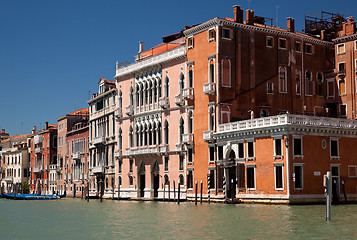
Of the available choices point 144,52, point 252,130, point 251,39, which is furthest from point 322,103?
point 144,52

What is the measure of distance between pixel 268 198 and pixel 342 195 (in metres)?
5.00

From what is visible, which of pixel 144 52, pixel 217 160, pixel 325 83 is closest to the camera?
pixel 217 160

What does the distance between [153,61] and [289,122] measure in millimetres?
17470

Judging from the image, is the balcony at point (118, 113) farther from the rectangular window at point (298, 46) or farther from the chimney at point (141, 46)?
the rectangular window at point (298, 46)

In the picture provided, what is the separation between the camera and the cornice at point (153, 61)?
47.0 metres

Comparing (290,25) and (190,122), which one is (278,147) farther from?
(290,25)

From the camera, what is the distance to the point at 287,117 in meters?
36.1

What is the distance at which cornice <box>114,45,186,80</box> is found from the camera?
1850 inches

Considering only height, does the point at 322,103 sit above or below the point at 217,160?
above

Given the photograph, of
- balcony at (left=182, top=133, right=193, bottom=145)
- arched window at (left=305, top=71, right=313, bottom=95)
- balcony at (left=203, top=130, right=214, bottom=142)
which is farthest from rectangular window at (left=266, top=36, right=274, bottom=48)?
balcony at (left=182, top=133, right=193, bottom=145)

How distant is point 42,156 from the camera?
8088 centimetres

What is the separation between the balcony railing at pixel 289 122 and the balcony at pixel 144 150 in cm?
971

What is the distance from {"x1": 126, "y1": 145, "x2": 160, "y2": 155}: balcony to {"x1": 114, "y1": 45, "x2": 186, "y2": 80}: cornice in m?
6.87

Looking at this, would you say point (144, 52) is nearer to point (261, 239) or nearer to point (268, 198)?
point (268, 198)
